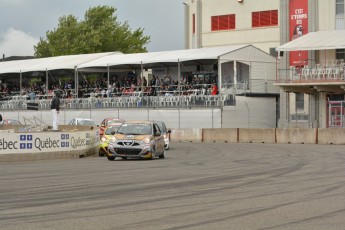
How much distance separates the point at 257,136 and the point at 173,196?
32752 millimetres

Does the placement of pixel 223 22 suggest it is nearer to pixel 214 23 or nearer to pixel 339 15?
pixel 214 23

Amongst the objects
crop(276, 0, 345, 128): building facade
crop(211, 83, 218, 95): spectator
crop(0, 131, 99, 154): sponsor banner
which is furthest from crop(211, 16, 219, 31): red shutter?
crop(0, 131, 99, 154): sponsor banner

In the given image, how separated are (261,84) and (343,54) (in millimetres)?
6413

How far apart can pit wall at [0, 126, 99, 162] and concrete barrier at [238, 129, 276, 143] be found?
16.8 meters

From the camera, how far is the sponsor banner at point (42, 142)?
2870 centimetres

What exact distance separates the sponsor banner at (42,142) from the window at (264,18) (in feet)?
121

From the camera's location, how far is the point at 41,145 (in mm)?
29922

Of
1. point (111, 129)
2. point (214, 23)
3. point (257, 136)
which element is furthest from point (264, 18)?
point (111, 129)

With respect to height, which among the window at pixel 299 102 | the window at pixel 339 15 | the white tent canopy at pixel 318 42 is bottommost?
the window at pixel 299 102

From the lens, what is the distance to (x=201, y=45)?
7088 cm

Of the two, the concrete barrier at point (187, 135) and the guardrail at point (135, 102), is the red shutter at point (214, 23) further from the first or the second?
the concrete barrier at point (187, 135)

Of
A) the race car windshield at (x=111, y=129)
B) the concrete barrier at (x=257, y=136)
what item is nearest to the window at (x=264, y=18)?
the concrete barrier at (x=257, y=136)

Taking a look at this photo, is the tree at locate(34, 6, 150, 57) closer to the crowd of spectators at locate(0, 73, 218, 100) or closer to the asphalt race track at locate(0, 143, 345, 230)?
the crowd of spectators at locate(0, 73, 218, 100)

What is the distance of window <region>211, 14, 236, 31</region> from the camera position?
2699 inches
